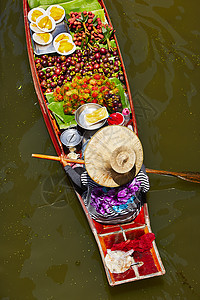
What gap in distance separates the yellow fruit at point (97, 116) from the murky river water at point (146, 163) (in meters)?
1.31

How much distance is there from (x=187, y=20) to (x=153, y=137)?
9.18 ft

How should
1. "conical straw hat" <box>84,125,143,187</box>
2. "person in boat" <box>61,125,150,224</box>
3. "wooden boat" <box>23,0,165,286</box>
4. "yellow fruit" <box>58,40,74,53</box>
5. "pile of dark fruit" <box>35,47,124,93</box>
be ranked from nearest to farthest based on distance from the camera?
"person in boat" <box>61,125,150,224</box>
"conical straw hat" <box>84,125,143,187</box>
"wooden boat" <box>23,0,165,286</box>
"pile of dark fruit" <box>35,47,124,93</box>
"yellow fruit" <box>58,40,74,53</box>

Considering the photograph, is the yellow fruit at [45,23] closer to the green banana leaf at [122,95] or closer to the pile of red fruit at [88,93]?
the pile of red fruit at [88,93]

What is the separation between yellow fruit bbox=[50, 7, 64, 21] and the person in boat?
3.23 metres

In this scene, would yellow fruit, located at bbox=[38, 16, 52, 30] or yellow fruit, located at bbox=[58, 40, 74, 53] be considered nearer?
yellow fruit, located at bbox=[58, 40, 74, 53]

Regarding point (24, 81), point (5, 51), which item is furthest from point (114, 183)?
point (5, 51)

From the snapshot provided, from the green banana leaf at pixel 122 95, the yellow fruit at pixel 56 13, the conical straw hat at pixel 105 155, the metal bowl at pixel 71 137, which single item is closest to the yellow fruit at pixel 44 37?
the yellow fruit at pixel 56 13

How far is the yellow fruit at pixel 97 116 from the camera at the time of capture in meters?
3.91

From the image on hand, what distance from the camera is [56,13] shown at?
498 cm

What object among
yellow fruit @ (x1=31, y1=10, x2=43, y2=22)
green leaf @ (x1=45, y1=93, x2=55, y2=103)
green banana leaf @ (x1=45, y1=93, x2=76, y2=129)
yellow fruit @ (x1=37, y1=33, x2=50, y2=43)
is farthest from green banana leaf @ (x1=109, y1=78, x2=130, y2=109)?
yellow fruit @ (x1=31, y1=10, x2=43, y2=22)

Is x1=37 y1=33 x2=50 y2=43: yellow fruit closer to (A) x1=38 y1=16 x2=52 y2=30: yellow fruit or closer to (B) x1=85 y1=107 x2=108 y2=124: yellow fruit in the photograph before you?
(A) x1=38 y1=16 x2=52 y2=30: yellow fruit

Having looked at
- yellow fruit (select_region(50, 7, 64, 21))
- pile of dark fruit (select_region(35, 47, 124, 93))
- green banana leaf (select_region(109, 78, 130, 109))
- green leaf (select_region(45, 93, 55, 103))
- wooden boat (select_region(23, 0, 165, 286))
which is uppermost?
yellow fruit (select_region(50, 7, 64, 21))

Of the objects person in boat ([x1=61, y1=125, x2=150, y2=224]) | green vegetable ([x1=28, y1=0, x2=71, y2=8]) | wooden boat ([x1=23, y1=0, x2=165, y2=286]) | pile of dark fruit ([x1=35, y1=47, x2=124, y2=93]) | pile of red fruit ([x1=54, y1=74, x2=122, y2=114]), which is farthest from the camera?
green vegetable ([x1=28, y1=0, x2=71, y2=8])

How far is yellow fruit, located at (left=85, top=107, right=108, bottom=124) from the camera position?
3912 mm
